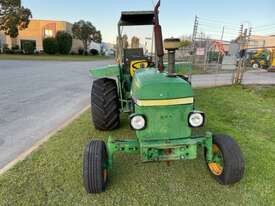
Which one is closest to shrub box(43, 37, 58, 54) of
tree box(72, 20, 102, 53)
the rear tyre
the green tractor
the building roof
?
tree box(72, 20, 102, 53)

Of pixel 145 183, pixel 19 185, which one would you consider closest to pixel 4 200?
pixel 19 185

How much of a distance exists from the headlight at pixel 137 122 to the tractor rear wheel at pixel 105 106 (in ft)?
5.48

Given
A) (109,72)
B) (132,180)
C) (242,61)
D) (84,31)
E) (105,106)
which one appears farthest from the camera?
(84,31)

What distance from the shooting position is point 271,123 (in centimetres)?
548

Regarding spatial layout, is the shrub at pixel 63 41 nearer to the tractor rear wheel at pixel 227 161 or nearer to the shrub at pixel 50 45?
the shrub at pixel 50 45

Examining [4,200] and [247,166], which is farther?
[247,166]

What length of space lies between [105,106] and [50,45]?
43.5 meters

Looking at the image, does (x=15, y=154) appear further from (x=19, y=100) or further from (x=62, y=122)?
(x=19, y=100)

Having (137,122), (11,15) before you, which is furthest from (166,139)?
(11,15)

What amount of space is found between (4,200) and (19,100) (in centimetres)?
531

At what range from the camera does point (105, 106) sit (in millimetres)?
4418

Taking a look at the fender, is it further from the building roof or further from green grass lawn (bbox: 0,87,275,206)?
green grass lawn (bbox: 0,87,275,206)

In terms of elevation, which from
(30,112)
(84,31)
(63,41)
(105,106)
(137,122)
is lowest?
(30,112)

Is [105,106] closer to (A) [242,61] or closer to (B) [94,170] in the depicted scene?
(B) [94,170]
